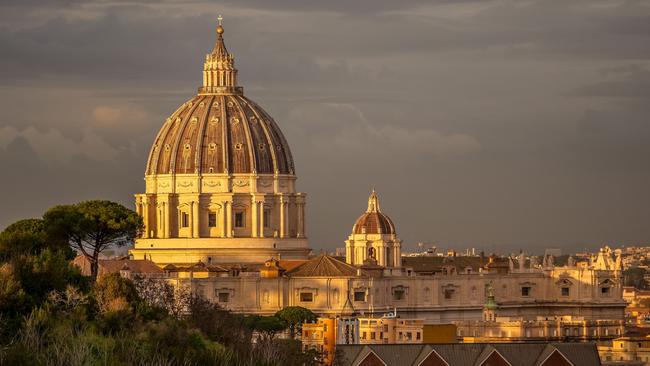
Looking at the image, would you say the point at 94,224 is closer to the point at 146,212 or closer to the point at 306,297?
the point at 306,297

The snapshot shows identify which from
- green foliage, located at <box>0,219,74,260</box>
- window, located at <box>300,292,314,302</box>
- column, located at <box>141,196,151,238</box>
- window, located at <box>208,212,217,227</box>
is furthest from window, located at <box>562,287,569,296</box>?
green foliage, located at <box>0,219,74,260</box>

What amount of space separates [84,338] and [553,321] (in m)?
93.7

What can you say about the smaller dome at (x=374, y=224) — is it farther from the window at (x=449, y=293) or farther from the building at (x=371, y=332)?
the building at (x=371, y=332)

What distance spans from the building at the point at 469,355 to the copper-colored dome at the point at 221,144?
7468 centimetres

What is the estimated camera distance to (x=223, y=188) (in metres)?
176

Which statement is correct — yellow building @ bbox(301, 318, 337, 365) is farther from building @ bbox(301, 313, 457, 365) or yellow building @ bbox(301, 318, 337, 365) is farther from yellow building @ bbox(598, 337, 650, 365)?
yellow building @ bbox(598, 337, 650, 365)

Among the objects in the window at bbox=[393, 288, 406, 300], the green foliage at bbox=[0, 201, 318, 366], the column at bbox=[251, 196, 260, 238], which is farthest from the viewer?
the column at bbox=[251, 196, 260, 238]

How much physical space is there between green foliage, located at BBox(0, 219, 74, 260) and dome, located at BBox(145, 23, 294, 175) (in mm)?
66092

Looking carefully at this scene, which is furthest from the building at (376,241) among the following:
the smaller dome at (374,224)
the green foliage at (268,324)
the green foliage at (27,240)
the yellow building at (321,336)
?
the green foliage at (27,240)

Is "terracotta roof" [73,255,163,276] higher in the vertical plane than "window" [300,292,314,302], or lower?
higher

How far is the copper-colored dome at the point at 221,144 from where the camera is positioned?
177 m

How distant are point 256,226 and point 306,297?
1590cm

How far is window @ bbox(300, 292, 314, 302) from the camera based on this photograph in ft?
528

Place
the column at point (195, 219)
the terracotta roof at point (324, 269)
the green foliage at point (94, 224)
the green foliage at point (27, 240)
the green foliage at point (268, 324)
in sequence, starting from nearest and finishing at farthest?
the green foliage at point (27, 240)
the green foliage at point (94, 224)
the green foliage at point (268, 324)
the terracotta roof at point (324, 269)
the column at point (195, 219)
